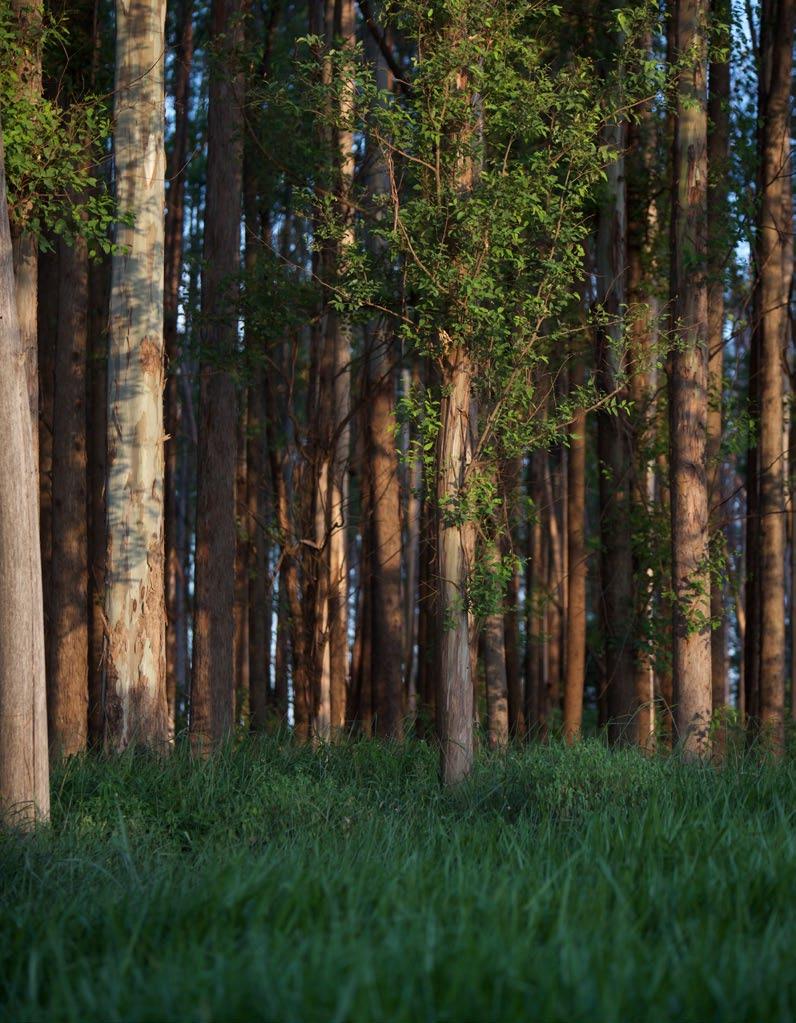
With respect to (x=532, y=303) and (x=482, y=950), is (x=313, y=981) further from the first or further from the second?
(x=532, y=303)

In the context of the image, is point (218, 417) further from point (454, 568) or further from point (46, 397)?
point (46, 397)

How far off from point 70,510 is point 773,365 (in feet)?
28.0

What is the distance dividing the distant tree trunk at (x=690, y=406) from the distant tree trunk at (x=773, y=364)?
243 centimetres

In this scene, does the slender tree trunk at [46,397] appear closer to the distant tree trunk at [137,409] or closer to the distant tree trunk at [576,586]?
the distant tree trunk at [137,409]

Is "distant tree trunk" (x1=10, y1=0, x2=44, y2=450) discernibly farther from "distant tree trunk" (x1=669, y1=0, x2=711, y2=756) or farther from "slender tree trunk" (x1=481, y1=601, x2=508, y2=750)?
"slender tree trunk" (x1=481, y1=601, x2=508, y2=750)

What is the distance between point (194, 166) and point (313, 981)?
22023 mm

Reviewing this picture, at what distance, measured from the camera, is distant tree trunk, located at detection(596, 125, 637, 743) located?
14719 mm

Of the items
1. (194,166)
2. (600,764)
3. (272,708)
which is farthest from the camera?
Answer: (194,166)

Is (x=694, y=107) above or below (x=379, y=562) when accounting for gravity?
above

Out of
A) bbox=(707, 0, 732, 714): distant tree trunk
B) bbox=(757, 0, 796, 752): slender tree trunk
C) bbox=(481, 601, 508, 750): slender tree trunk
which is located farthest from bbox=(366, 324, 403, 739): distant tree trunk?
bbox=(757, 0, 796, 752): slender tree trunk

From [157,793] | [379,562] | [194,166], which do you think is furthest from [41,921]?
[194,166]

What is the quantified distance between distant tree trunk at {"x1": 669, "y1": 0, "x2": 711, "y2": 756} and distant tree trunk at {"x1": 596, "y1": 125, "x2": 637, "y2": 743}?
8.58 feet

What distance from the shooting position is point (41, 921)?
4.70m

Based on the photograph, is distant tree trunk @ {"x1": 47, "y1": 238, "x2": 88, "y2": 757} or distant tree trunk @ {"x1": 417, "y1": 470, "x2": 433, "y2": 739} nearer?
distant tree trunk @ {"x1": 47, "y1": 238, "x2": 88, "y2": 757}
